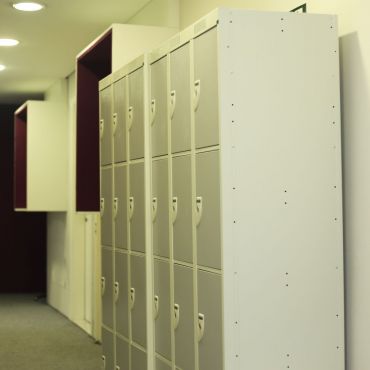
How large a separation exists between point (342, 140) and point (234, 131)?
1.59 ft

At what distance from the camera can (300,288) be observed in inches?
113

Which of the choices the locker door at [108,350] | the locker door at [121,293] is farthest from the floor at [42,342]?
the locker door at [121,293]

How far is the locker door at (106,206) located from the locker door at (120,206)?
101 mm

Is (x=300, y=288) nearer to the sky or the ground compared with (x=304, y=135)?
nearer to the ground

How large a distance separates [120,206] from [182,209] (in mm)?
924

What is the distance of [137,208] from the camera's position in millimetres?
3793

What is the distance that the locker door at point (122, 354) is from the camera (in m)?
4.04

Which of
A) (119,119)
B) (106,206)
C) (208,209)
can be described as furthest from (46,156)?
(208,209)

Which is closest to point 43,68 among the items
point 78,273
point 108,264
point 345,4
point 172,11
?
point 78,273

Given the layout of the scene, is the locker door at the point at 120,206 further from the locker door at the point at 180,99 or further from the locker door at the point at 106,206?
the locker door at the point at 180,99

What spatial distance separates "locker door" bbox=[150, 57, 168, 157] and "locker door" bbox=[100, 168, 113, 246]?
2.52 ft

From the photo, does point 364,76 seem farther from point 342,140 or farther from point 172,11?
point 172,11

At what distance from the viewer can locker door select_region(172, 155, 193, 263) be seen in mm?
3148

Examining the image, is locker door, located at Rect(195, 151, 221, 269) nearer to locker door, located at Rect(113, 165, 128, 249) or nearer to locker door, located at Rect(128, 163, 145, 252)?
locker door, located at Rect(128, 163, 145, 252)
